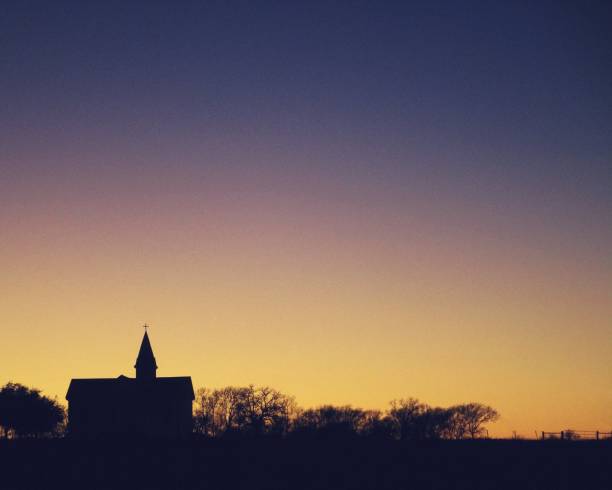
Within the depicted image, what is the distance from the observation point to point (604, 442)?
48562 mm

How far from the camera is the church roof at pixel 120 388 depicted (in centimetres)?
11144

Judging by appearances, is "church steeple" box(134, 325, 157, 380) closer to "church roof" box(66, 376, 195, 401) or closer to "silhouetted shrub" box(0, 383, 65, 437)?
"church roof" box(66, 376, 195, 401)

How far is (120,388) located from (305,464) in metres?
78.0

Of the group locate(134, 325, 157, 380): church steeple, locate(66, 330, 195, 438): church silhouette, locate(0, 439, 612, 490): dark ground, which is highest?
locate(134, 325, 157, 380): church steeple

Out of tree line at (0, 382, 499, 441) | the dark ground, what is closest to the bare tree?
tree line at (0, 382, 499, 441)

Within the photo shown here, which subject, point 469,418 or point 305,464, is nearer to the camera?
point 305,464

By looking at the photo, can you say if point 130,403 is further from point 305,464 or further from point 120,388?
point 305,464

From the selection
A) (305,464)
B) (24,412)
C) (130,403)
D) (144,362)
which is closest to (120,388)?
(130,403)

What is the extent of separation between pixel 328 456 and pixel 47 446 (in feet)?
59.3

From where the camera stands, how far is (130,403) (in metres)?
112

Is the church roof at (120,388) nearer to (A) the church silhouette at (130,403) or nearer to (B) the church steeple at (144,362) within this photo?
(A) the church silhouette at (130,403)

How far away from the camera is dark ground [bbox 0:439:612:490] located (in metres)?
35.2

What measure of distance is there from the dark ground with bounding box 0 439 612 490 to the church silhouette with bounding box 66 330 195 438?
6140cm

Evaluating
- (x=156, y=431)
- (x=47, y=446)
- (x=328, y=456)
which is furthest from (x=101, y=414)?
(x=328, y=456)
